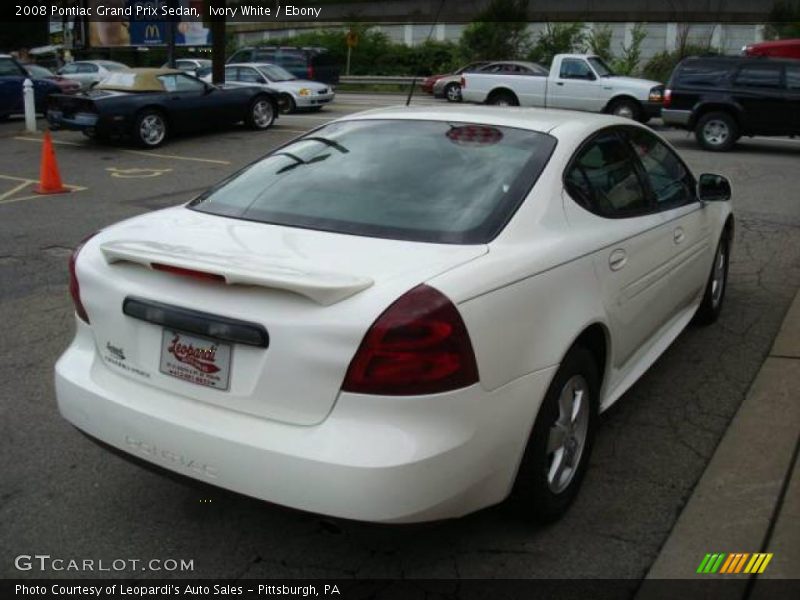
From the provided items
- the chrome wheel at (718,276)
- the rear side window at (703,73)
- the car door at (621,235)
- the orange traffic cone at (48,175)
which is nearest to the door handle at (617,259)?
the car door at (621,235)

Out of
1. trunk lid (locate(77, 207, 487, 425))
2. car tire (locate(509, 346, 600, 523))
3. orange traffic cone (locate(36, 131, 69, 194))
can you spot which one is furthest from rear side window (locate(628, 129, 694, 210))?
orange traffic cone (locate(36, 131, 69, 194))

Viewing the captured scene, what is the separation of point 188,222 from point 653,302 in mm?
2168

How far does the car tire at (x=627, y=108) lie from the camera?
60.6ft

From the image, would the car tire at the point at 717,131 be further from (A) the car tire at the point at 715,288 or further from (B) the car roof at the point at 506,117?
(B) the car roof at the point at 506,117

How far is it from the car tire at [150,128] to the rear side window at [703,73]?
9.72 meters

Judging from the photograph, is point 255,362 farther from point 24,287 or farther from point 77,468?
point 24,287

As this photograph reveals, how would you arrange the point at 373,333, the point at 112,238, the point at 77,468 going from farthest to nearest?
1. the point at 77,468
2. the point at 112,238
3. the point at 373,333

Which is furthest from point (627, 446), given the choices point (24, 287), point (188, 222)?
point (24, 287)

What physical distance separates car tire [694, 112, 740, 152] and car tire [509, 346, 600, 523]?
519 inches

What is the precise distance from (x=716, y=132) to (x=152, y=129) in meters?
10.5

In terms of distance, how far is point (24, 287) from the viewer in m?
6.18

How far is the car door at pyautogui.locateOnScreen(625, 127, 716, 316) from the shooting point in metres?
4.11

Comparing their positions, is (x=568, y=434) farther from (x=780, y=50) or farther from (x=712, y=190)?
(x=780, y=50)

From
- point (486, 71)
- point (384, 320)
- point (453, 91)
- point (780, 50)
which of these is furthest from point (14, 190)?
point (780, 50)
